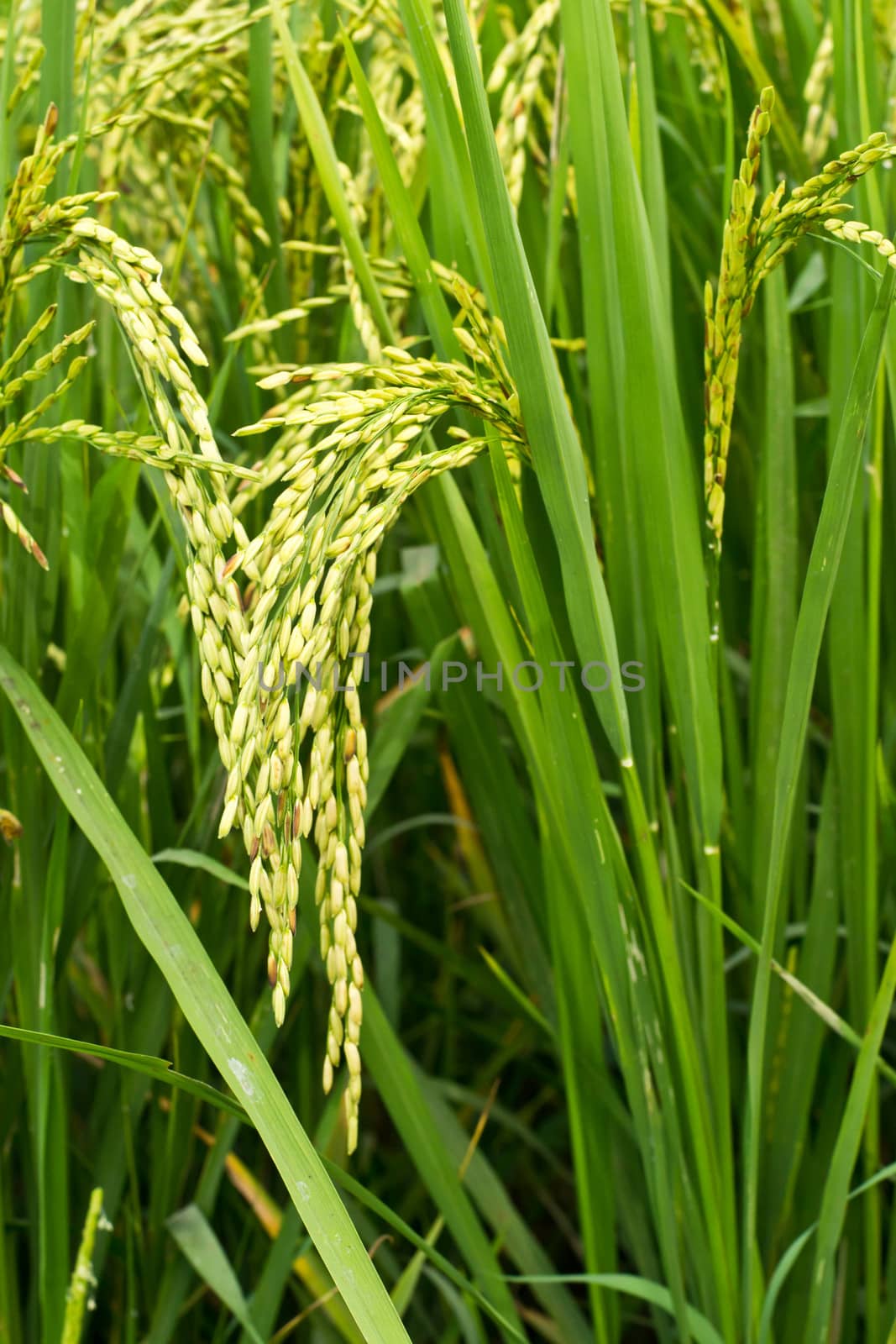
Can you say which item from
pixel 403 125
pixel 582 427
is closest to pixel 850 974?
pixel 582 427

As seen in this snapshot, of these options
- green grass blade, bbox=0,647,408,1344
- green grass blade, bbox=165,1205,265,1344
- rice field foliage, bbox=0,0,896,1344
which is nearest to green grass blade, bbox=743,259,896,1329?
rice field foliage, bbox=0,0,896,1344

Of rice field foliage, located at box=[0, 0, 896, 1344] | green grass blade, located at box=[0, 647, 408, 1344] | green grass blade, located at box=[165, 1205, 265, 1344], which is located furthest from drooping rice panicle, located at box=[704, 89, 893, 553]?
green grass blade, located at box=[165, 1205, 265, 1344]

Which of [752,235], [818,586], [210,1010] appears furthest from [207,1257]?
[752,235]

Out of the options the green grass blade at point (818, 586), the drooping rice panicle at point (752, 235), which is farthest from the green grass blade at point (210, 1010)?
the drooping rice panicle at point (752, 235)

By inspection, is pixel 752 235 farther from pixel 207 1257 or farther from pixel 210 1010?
pixel 207 1257

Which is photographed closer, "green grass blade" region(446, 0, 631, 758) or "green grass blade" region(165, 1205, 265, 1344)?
"green grass blade" region(446, 0, 631, 758)

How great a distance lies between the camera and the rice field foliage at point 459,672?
0.53m

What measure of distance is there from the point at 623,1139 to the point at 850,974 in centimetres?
20

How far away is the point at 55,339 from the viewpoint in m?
0.71

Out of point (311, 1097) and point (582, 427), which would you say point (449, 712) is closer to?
point (582, 427)

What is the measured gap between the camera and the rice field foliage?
1.73ft

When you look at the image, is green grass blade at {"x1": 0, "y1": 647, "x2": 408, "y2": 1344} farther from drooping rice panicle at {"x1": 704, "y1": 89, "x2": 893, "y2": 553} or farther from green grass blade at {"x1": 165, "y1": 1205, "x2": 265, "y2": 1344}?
drooping rice panicle at {"x1": 704, "y1": 89, "x2": 893, "y2": 553}

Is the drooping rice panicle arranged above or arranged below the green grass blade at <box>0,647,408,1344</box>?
above

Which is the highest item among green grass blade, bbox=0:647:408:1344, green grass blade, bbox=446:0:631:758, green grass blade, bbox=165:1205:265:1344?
green grass blade, bbox=446:0:631:758
